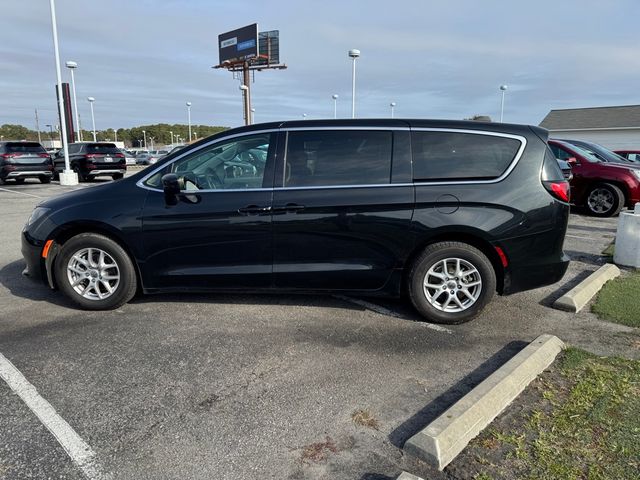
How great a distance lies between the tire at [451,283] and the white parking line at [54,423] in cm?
283

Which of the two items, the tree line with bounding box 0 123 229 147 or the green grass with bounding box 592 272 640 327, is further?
the tree line with bounding box 0 123 229 147

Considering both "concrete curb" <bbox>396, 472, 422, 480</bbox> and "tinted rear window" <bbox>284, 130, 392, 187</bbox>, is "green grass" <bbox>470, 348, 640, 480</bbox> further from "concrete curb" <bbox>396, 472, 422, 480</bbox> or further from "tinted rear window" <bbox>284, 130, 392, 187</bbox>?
"tinted rear window" <bbox>284, 130, 392, 187</bbox>

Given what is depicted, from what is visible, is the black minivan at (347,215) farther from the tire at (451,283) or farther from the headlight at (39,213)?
the headlight at (39,213)

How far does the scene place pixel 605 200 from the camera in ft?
35.4

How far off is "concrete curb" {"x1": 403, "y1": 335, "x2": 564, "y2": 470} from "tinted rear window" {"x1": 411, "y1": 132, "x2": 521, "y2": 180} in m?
1.58

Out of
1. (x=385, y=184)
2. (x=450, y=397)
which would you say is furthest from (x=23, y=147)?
(x=450, y=397)

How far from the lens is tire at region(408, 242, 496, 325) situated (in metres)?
4.29

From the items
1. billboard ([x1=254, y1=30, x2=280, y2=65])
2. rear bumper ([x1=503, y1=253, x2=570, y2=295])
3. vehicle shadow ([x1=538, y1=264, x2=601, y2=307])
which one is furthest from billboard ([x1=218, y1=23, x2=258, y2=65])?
rear bumper ([x1=503, y1=253, x2=570, y2=295])

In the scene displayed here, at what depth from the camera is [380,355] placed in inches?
149

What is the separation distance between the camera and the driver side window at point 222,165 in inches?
175

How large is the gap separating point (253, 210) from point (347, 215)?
32.9 inches

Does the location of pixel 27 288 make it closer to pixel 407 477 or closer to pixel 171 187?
pixel 171 187

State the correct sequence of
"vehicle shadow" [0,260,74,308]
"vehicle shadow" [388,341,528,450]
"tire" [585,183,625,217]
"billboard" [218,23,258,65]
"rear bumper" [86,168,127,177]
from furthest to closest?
"billboard" [218,23,258,65] < "rear bumper" [86,168,127,177] < "tire" [585,183,625,217] < "vehicle shadow" [0,260,74,308] < "vehicle shadow" [388,341,528,450]

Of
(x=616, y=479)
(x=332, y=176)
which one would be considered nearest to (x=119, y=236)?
(x=332, y=176)
